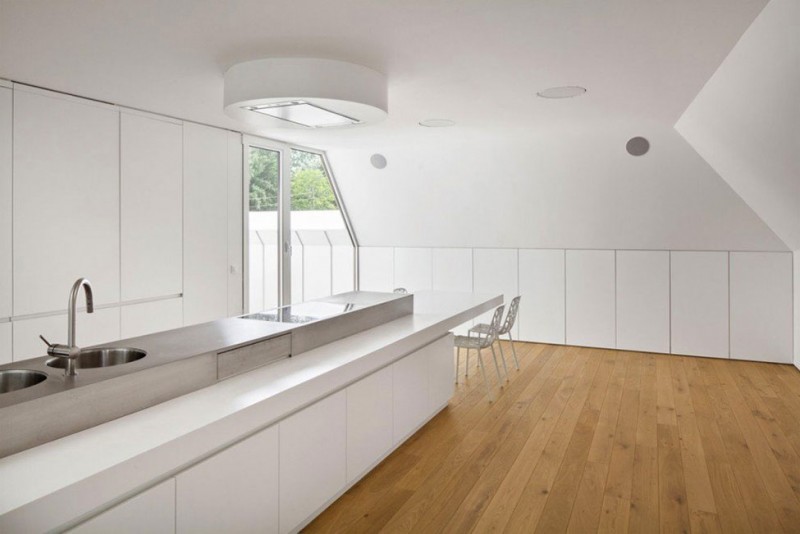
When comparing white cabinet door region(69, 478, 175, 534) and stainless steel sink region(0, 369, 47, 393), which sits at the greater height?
stainless steel sink region(0, 369, 47, 393)

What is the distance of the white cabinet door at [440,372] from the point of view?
14.0ft

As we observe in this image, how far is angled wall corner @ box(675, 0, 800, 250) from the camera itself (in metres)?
2.78

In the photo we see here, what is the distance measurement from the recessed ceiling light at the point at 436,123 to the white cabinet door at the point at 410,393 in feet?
7.47

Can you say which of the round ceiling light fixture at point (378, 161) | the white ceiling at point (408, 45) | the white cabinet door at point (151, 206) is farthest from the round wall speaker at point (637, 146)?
the white cabinet door at point (151, 206)

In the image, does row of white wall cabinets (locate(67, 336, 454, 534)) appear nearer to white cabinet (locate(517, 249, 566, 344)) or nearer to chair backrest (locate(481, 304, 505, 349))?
chair backrest (locate(481, 304, 505, 349))

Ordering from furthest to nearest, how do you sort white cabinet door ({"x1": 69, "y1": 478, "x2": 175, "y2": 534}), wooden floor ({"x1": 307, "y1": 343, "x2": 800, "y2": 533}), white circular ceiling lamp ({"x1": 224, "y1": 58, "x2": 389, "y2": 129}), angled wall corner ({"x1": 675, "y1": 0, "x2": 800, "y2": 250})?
white circular ceiling lamp ({"x1": 224, "y1": 58, "x2": 389, "y2": 129})
wooden floor ({"x1": 307, "y1": 343, "x2": 800, "y2": 533})
angled wall corner ({"x1": 675, "y1": 0, "x2": 800, "y2": 250})
white cabinet door ({"x1": 69, "y1": 478, "x2": 175, "y2": 534})

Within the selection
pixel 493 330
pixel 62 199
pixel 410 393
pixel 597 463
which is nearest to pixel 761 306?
pixel 493 330

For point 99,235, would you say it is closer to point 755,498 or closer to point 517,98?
point 517,98

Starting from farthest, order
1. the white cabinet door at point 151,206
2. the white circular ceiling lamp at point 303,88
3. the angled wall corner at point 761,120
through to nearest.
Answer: the white cabinet door at point 151,206 < the white circular ceiling lamp at point 303,88 < the angled wall corner at point 761,120

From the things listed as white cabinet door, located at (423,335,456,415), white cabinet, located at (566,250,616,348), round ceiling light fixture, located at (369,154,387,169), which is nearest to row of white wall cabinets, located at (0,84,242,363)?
round ceiling light fixture, located at (369,154,387,169)

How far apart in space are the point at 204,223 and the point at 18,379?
356 centimetres

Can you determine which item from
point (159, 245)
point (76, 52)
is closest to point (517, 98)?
point (76, 52)

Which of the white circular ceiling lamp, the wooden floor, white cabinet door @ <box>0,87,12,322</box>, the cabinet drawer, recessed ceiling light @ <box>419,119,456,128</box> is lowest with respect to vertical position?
the wooden floor

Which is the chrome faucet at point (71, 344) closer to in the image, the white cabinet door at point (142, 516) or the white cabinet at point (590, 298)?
the white cabinet door at point (142, 516)
